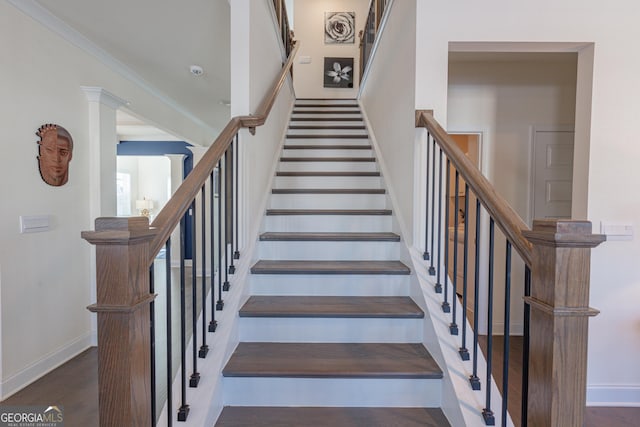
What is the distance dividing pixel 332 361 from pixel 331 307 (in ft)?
1.01

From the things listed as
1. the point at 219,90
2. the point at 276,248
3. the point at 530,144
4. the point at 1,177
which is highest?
the point at 219,90

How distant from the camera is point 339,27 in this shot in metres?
6.71

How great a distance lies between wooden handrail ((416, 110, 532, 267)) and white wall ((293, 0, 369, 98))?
5279 millimetres

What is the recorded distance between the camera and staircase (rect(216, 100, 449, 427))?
4.92 ft

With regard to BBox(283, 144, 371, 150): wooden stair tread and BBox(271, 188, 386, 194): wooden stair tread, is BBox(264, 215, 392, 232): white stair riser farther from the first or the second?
BBox(283, 144, 371, 150): wooden stair tread

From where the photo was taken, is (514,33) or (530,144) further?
(530,144)

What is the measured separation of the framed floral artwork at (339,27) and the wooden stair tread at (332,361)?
21.2 ft

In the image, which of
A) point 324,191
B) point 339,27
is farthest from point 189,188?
point 339,27

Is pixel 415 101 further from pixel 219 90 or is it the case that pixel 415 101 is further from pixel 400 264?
pixel 219 90

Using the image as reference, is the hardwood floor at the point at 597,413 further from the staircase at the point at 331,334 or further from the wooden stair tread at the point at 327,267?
the wooden stair tread at the point at 327,267

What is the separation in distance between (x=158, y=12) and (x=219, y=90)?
1.70 metres

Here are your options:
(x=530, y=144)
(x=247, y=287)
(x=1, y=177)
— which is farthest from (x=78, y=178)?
(x=530, y=144)

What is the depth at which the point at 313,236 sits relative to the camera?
7.74 feet

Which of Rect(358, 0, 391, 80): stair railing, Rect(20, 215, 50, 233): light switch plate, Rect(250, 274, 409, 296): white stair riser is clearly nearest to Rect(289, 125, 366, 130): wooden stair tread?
Rect(358, 0, 391, 80): stair railing
